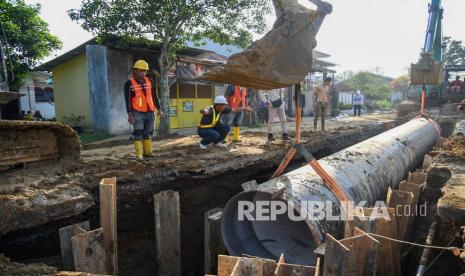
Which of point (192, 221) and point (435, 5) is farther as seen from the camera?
point (435, 5)

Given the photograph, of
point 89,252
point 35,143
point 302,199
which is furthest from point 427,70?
point 89,252

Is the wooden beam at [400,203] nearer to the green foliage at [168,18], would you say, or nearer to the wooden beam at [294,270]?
the wooden beam at [294,270]

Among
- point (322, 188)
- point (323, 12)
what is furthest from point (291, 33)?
point (322, 188)

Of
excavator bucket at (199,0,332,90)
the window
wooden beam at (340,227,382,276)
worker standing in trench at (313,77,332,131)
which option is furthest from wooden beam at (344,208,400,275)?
the window

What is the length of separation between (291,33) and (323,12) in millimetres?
442

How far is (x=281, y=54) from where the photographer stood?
3.03 m

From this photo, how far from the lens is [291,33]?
3072mm

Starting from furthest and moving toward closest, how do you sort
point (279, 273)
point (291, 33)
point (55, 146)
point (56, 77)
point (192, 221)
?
point (56, 77)
point (192, 221)
point (55, 146)
point (291, 33)
point (279, 273)

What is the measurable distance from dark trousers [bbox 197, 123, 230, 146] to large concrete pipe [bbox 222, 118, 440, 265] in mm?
2834

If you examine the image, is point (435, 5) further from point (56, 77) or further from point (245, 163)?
point (56, 77)

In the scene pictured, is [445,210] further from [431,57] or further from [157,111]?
[431,57]

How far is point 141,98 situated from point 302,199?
342cm

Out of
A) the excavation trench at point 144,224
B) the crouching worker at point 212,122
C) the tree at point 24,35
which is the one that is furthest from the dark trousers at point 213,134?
the tree at point 24,35

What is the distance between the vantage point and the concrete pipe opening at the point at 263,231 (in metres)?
3.94
